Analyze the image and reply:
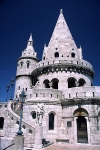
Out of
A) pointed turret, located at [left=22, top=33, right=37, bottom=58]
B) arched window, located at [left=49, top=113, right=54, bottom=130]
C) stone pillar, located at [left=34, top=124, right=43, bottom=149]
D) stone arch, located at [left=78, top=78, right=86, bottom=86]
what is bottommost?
stone pillar, located at [left=34, top=124, right=43, bottom=149]

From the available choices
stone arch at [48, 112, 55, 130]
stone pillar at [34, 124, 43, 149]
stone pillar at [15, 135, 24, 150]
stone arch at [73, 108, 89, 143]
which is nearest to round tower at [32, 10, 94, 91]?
stone arch at [48, 112, 55, 130]

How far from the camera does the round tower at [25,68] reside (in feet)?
83.5

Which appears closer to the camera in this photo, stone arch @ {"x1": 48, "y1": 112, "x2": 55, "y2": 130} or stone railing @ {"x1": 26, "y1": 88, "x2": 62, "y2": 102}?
stone arch @ {"x1": 48, "y1": 112, "x2": 55, "y2": 130}

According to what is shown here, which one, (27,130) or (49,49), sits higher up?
(49,49)

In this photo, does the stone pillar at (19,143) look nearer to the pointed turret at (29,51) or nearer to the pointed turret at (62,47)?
the pointed turret at (62,47)

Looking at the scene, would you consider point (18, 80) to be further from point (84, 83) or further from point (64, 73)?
point (84, 83)

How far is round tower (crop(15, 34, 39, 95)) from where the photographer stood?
25453 mm

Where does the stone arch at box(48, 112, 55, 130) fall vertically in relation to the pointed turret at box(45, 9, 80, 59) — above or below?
below

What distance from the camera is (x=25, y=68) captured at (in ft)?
87.5

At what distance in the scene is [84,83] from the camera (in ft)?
71.8

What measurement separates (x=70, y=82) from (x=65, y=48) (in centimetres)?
584

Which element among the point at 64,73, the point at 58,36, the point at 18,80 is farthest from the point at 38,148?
the point at 58,36

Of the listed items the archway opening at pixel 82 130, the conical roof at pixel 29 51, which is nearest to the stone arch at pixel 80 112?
the archway opening at pixel 82 130

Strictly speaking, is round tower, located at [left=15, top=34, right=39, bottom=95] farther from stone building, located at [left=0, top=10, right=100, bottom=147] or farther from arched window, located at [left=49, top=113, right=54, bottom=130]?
arched window, located at [left=49, top=113, right=54, bottom=130]
